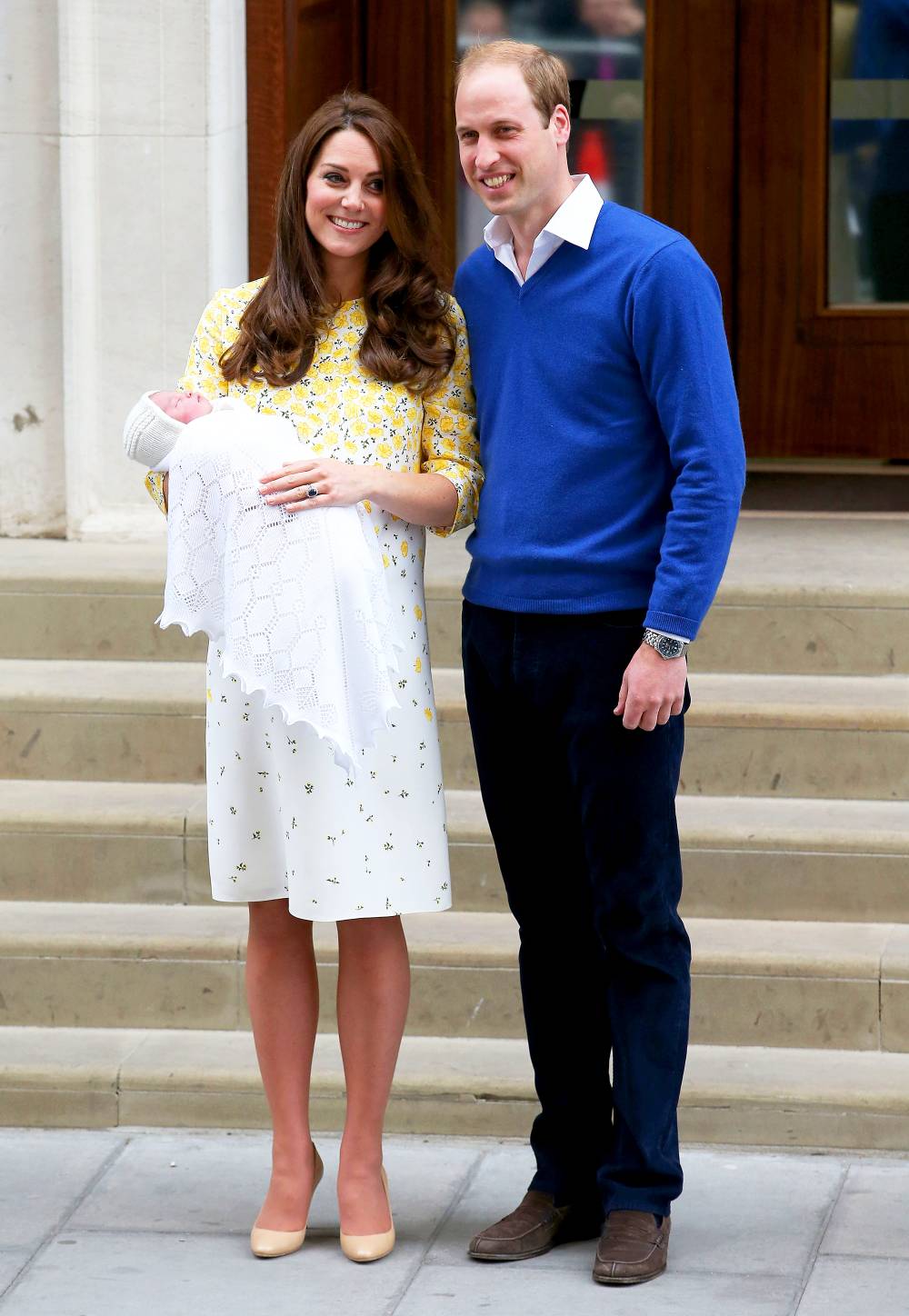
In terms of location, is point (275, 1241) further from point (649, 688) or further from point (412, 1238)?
point (649, 688)

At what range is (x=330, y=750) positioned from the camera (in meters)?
3.49

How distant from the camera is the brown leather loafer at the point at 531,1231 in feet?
11.9

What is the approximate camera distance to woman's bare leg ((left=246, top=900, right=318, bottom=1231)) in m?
3.66

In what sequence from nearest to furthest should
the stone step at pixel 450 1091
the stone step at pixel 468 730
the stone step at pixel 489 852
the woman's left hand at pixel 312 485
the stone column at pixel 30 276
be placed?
the woman's left hand at pixel 312 485 → the stone step at pixel 450 1091 → the stone step at pixel 489 852 → the stone step at pixel 468 730 → the stone column at pixel 30 276

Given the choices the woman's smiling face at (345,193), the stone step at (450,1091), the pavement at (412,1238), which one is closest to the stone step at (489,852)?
the stone step at (450,1091)

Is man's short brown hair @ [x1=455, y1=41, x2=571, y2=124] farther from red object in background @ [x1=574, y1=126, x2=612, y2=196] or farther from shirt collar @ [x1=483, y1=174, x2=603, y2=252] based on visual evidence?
red object in background @ [x1=574, y1=126, x2=612, y2=196]

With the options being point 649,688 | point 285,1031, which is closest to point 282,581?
point 649,688

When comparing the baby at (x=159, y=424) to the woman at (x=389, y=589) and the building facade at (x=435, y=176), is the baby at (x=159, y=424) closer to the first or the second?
the woman at (x=389, y=589)

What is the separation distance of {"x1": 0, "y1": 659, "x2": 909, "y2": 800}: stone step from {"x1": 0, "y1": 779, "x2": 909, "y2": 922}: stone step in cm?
6

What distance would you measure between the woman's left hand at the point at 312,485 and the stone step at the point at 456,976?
138cm

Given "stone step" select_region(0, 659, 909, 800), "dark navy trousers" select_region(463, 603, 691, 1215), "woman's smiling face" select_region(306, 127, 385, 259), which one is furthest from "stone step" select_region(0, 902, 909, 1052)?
"woman's smiling face" select_region(306, 127, 385, 259)

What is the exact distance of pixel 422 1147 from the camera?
4172 millimetres

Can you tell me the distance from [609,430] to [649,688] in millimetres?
429

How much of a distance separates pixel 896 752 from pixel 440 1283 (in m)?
1.86
